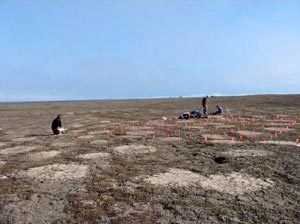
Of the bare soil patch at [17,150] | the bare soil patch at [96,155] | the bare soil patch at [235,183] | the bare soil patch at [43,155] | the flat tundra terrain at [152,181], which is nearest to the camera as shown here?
the flat tundra terrain at [152,181]

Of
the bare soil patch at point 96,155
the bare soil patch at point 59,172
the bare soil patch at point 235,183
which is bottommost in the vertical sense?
the bare soil patch at point 235,183

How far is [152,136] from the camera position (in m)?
19.0

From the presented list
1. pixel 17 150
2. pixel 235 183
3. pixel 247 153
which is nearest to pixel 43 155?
pixel 17 150

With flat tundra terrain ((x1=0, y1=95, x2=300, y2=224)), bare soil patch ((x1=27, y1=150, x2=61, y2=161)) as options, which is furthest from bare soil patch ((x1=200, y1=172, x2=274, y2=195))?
bare soil patch ((x1=27, y1=150, x2=61, y2=161))

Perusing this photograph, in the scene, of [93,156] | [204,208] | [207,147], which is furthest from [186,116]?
[204,208]

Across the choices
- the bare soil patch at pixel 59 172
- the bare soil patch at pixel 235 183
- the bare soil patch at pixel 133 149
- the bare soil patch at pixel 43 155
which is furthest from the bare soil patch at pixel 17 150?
the bare soil patch at pixel 235 183

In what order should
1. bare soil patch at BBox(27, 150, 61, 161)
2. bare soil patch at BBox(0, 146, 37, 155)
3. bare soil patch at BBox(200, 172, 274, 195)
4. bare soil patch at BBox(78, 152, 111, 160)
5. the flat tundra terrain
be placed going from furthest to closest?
1. bare soil patch at BBox(0, 146, 37, 155)
2. bare soil patch at BBox(27, 150, 61, 161)
3. bare soil patch at BBox(78, 152, 111, 160)
4. bare soil patch at BBox(200, 172, 274, 195)
5. the flat tundra terrain

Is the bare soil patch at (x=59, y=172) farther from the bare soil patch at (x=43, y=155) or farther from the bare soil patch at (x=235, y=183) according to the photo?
the bare soil patch at (x=235, y=183)

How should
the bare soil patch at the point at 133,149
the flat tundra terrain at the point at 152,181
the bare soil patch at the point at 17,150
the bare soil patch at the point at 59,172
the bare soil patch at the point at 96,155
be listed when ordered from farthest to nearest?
the bare soil patch at the point at 17,150 < the bare soil patch at the point at 133,149 < the bare soil patch at the point at 96,155 < the bare soil patch at the point at 59,172 < the flat tundra terrain at the point at 152,181

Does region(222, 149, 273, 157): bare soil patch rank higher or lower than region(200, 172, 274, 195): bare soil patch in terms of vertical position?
higher

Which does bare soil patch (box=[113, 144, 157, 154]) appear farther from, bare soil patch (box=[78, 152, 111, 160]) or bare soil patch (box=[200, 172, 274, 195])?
bare soil patch (box=[200, 172, 274, 195])

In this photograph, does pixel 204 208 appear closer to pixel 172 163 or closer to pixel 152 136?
pixel 172 163

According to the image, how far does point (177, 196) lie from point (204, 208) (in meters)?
1.00

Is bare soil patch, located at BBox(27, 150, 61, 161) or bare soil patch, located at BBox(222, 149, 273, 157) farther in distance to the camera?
bare soil patch, located at BBox(27, 150, 61, 161)
